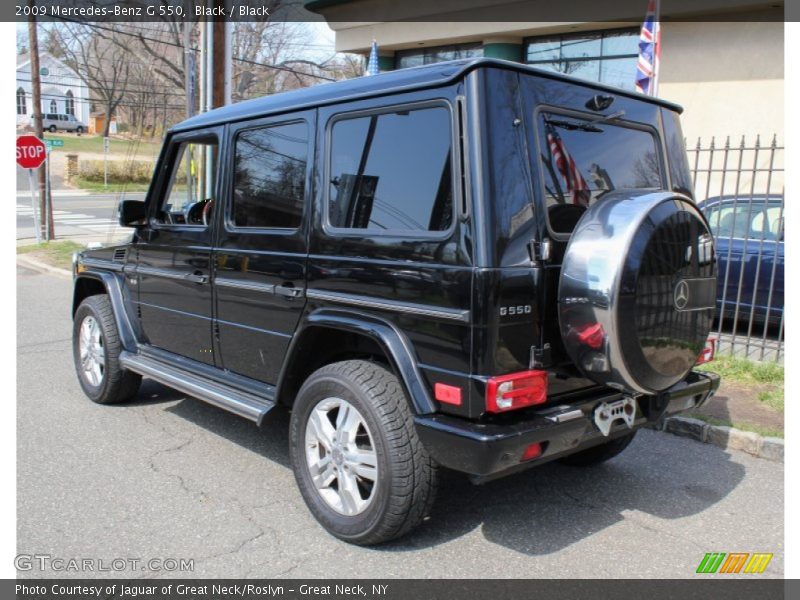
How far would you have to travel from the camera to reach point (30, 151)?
49.3 ft

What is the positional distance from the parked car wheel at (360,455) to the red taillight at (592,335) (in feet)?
2.82

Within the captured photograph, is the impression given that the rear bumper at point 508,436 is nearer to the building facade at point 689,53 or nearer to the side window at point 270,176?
the side window at point 270,176

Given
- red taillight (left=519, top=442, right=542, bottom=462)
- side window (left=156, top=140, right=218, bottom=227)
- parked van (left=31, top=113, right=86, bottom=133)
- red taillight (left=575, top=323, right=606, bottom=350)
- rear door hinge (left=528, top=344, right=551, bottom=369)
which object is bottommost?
red taillight (left=519, top=442, right=542, bottom=462)

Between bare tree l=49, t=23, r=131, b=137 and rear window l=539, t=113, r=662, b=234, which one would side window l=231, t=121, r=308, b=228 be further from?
bare tree l=49, t=23, r=131, b=137

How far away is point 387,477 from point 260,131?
2251 millimetres

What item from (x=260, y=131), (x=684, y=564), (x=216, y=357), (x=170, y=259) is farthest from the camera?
(x=170, y=259)

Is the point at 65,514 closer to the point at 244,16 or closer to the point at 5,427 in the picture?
the point at 5,427

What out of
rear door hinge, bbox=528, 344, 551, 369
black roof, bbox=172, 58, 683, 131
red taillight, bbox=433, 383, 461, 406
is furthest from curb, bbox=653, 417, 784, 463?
red taillight, bbox=433, 383, 461, 406

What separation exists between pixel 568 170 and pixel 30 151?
596 inches

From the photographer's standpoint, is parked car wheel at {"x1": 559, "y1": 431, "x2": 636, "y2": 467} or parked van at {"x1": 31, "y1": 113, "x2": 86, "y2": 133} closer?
parked car wheel at {"x1": 559, "y1": 431, "x2": 636, "y2": 467}

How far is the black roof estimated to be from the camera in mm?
2973

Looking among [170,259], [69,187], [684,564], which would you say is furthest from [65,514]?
[69,187]

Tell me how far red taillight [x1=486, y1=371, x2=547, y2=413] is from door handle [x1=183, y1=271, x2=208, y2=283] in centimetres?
231

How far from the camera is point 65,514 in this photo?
3664 mm
